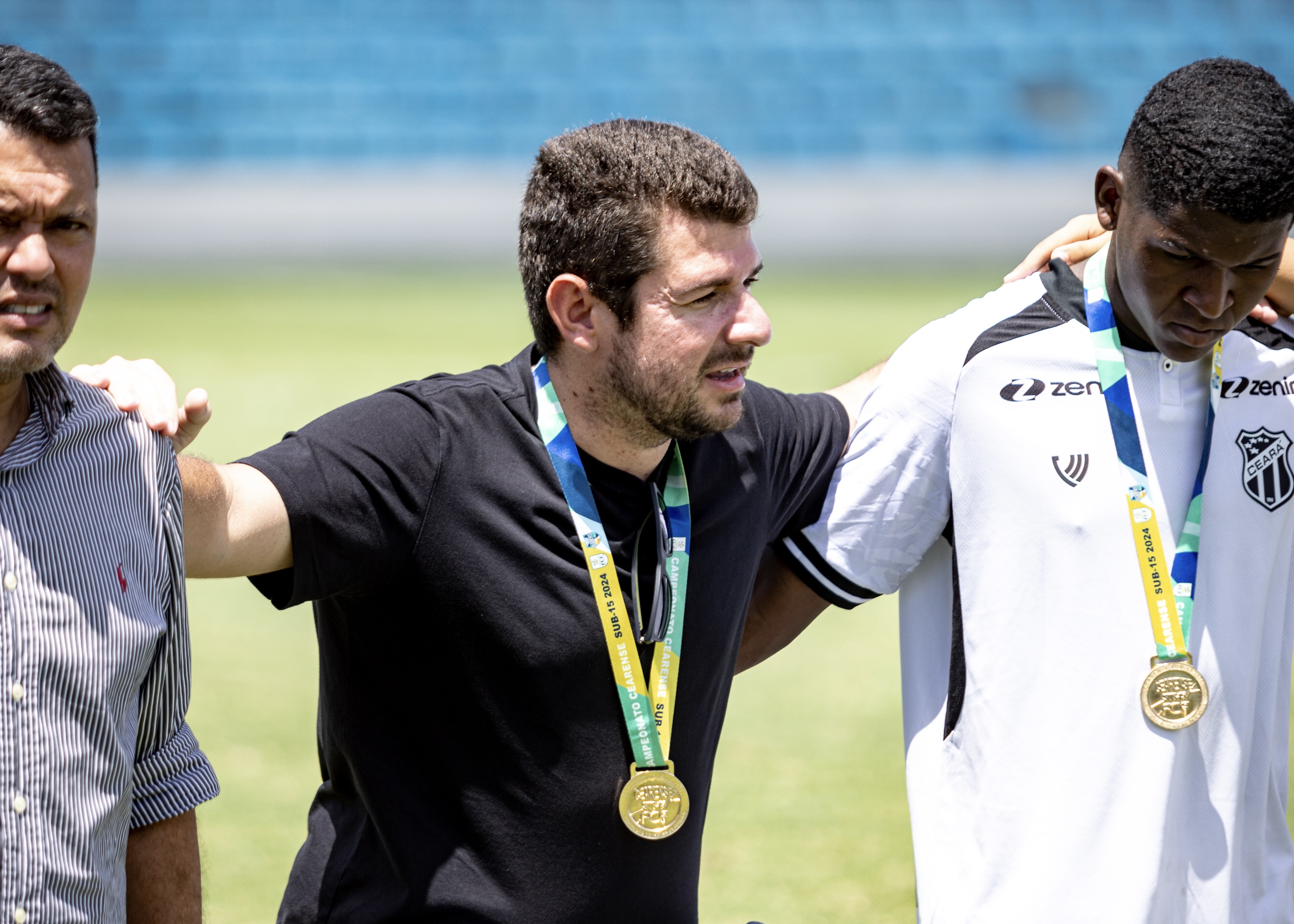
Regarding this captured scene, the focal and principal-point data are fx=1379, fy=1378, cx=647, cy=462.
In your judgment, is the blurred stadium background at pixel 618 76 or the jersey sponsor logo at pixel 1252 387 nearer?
the jersey sponsor logo at pixel 1252 387

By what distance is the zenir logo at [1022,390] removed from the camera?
2.35 meters

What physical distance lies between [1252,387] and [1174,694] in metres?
0.55

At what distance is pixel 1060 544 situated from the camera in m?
2.30

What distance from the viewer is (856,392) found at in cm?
277

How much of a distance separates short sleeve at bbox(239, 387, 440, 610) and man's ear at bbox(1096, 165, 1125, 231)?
→ 3.86 ft

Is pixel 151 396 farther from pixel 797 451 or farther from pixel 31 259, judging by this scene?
pixel 797 451

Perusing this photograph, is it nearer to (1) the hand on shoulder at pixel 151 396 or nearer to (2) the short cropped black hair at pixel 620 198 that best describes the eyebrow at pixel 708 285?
(2) the short cropped black hair at pixel 620 198

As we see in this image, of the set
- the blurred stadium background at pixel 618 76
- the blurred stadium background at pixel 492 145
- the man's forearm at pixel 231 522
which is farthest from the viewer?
the blurred stadium background at pixel 618 76

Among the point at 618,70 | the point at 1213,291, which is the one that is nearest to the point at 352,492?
the point at 1213,291

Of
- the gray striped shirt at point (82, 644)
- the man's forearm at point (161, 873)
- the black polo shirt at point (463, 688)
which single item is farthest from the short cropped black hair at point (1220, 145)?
the man's forearm at point (161, 873)

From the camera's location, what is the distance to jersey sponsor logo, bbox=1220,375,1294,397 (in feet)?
7.73

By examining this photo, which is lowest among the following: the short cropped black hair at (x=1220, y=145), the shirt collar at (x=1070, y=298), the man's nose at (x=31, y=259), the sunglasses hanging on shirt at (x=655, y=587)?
the sunglasses hanging on shirt at (x=655, y=587)

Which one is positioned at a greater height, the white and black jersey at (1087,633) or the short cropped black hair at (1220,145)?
the short cropped black hair at (1220,145)

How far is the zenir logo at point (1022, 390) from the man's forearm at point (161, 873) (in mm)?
1470
